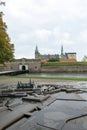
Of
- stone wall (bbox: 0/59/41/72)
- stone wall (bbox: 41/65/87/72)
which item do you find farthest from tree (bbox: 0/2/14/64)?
stone wall (bbox: 0/59/41/72)

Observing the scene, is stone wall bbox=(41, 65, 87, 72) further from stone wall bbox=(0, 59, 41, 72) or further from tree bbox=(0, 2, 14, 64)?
tree bbox=(0, 2, 14, 64)

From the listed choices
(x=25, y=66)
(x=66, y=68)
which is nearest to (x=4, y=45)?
(x=66, y=68)

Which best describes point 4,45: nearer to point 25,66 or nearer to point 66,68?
point 66,68

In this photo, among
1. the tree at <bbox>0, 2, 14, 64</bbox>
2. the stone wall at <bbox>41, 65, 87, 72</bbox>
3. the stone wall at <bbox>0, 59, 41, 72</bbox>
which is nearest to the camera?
the tree at <bbox>0, 2, 14, 64</bbox>

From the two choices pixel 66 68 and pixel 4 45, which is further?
pixel 66 68

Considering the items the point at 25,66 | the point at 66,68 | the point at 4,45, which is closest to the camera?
the point at 4,45

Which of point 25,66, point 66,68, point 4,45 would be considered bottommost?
point 66,68

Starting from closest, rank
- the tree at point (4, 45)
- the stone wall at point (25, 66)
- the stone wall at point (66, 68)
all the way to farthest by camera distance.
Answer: the tree at point (4, 45) < the stone wall at point (66, 68) < the stone wall at point (25, 66)

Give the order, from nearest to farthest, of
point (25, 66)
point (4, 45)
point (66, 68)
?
point (4, 45) < point (66, 68) < point (25, 66)

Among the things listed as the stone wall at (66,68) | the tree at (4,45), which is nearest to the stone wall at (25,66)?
the stone wall at (66,68)

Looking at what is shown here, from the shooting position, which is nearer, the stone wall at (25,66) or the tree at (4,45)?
the tree at (4,45)

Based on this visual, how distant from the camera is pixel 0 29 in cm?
2698

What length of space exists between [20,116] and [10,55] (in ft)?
81.9

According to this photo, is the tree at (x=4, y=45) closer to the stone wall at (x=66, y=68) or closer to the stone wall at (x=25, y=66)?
the stone wall at (x=66, y=68)
